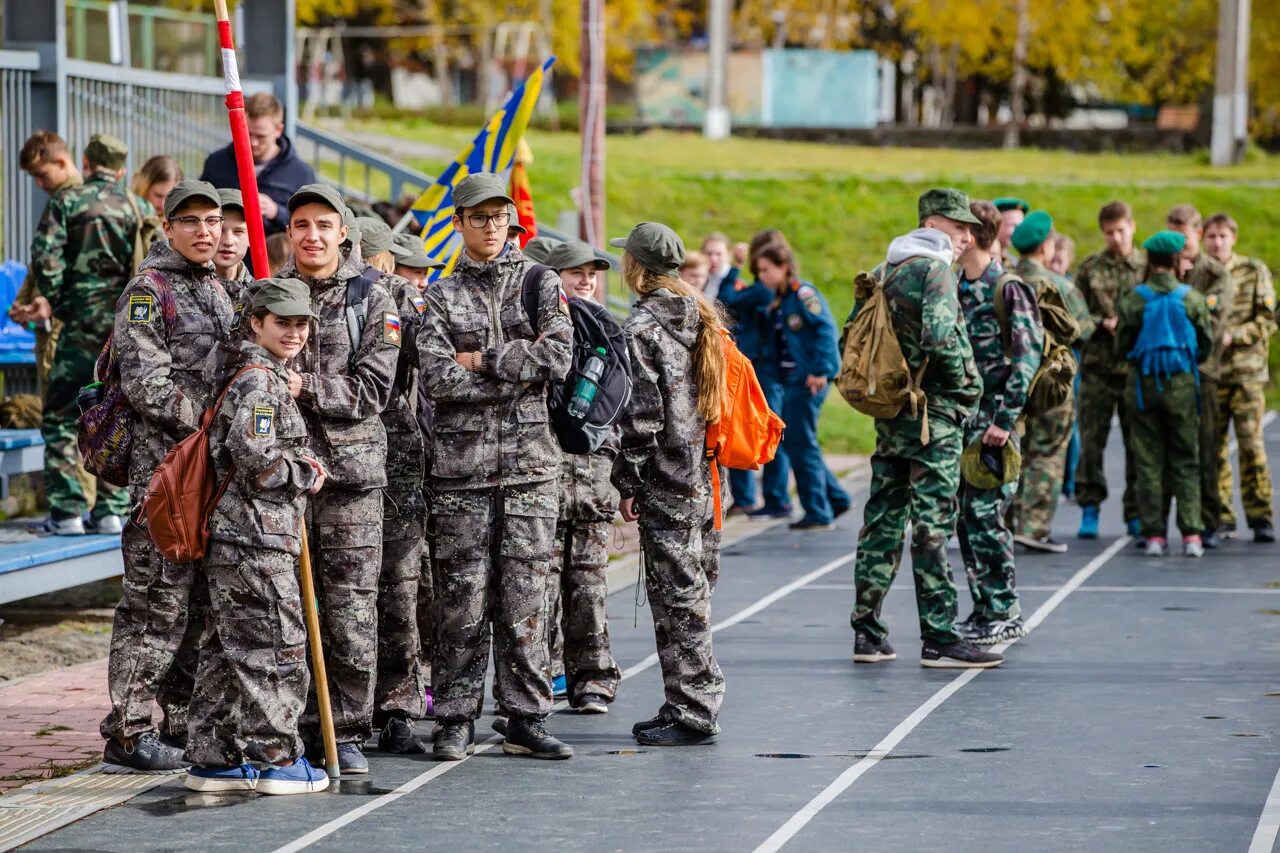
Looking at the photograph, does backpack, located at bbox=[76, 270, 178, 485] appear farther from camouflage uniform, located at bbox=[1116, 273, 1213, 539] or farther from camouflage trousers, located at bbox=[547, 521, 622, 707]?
camouflage uniform, located at bbox=[1116, 273, 1213, 539]

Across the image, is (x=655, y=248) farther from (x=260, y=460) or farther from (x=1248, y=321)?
(x=1248, y=321)

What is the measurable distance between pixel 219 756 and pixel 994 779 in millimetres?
2705

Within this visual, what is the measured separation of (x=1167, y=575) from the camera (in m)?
12.3

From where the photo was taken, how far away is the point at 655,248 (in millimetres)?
7973

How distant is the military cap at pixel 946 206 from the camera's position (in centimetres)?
945

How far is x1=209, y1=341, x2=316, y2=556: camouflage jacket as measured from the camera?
6.91m

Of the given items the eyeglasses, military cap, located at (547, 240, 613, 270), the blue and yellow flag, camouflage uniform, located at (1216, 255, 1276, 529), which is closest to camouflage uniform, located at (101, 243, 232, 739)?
the eyeglasses

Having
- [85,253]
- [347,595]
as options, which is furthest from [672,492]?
[85,253]

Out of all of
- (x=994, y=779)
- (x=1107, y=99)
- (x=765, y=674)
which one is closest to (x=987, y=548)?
(x=765, y=674)

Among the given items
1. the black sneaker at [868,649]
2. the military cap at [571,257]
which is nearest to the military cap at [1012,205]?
the black sneaker at [868,649]

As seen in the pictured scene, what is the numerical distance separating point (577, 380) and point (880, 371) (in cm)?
208

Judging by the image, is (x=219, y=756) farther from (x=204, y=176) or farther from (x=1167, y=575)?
(x=1167, y=575)

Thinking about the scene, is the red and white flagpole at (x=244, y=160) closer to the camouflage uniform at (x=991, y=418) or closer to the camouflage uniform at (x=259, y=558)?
the camouflage uniform at (x=259, y=558)

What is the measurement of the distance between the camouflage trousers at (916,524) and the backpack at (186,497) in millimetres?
3502
